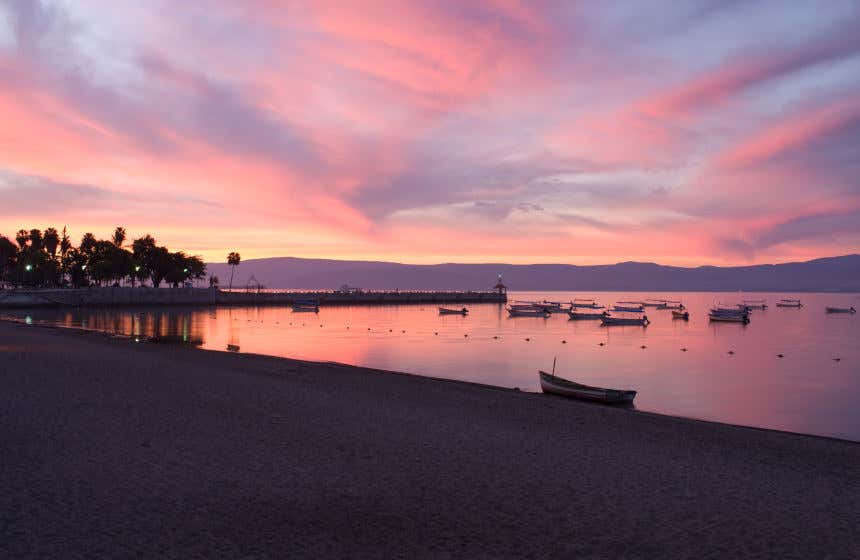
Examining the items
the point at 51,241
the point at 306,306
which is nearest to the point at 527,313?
the point at 306,306

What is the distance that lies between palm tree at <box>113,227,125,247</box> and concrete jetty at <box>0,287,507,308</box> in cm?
2922

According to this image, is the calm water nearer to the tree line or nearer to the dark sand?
the dark sand

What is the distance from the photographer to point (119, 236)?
150 m

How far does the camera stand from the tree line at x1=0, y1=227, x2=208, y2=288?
13862 cm

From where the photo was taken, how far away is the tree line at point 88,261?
455 feet

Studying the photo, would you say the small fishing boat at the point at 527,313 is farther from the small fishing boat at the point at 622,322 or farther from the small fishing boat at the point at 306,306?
the small fishing boat at the point at 306,306

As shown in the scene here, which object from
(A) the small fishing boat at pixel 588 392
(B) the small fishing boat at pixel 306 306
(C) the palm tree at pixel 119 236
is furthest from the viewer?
(C) the palm tree at pixel 119 236

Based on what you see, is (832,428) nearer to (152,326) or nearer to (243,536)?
(243,536)

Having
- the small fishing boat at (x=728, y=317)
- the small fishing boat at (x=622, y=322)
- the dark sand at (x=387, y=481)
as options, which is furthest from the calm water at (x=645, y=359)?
the small fishing boat at (x=728, y=317)

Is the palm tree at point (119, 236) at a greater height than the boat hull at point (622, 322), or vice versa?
the palm tree at point (119, 236)

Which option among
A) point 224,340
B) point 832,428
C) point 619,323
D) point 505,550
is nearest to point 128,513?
point 505,550

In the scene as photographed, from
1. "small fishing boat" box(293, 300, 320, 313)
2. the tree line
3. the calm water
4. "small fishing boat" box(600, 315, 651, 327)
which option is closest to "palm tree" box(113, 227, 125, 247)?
the tree line

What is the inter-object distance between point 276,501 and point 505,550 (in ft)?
12.1

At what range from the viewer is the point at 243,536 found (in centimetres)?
813
